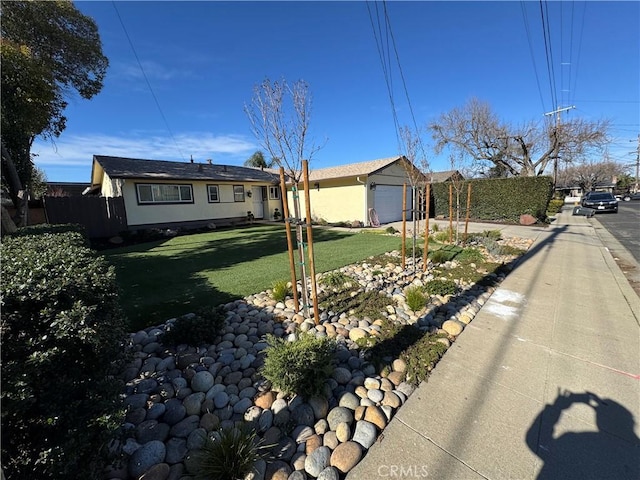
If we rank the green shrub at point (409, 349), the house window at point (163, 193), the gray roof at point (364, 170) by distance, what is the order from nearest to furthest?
the green shrub at point (409, 349), the house window at point (163, 193), the gray roof at point (364, 170)

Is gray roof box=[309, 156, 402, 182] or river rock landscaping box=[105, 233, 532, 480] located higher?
gray roof box=[309, 156, 402, 182]

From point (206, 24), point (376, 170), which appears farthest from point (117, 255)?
point (376, 170)

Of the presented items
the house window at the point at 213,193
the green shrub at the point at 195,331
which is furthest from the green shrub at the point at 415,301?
the house window at the point at 213,193

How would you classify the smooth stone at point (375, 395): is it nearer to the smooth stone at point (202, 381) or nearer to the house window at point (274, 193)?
the smooth stone at point (202, 381)

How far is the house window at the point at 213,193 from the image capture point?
14906mm

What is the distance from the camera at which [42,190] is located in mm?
22156

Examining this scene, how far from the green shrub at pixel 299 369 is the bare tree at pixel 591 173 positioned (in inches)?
2481

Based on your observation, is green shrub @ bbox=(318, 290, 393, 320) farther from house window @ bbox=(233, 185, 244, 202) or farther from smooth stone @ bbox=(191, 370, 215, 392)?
house window @ bbox=(233, 185, 244, 202)

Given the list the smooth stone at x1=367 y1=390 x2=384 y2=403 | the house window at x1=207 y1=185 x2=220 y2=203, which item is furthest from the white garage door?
the smooth stone at x1=367 y1=390 x2=384 y2=403

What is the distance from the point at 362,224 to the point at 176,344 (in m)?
12.4

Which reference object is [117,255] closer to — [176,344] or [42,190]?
[176,344]

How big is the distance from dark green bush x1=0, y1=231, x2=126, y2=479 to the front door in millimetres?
15805

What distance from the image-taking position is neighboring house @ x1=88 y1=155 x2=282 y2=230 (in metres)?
12.2

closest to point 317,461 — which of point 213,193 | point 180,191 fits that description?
point 180,191
